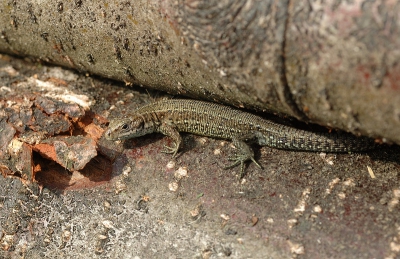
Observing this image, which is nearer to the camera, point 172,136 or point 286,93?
point 286,93

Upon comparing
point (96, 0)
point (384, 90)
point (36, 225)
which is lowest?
point (36, 225)

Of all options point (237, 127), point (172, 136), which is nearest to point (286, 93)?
point (237, 127)

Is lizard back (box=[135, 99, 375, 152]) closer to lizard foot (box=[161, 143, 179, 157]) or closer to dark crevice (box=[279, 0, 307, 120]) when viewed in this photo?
lizard foot (box=[161, 143, 179, 157])

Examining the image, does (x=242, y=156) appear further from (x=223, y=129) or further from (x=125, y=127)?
(x=125, y=127)

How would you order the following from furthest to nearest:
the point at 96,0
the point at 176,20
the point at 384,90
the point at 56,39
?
the point at 56,39
the point at 96,0
the point at 176,20
the point at 384,90

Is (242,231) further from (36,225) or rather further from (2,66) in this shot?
(2,66)

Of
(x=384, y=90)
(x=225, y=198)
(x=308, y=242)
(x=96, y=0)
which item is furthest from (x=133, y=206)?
(x=384, y=90)

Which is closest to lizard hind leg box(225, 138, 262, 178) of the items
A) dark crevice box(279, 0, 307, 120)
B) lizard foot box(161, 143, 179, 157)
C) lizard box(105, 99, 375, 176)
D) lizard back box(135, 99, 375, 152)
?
lizard box(105, 99, 375, 176)
